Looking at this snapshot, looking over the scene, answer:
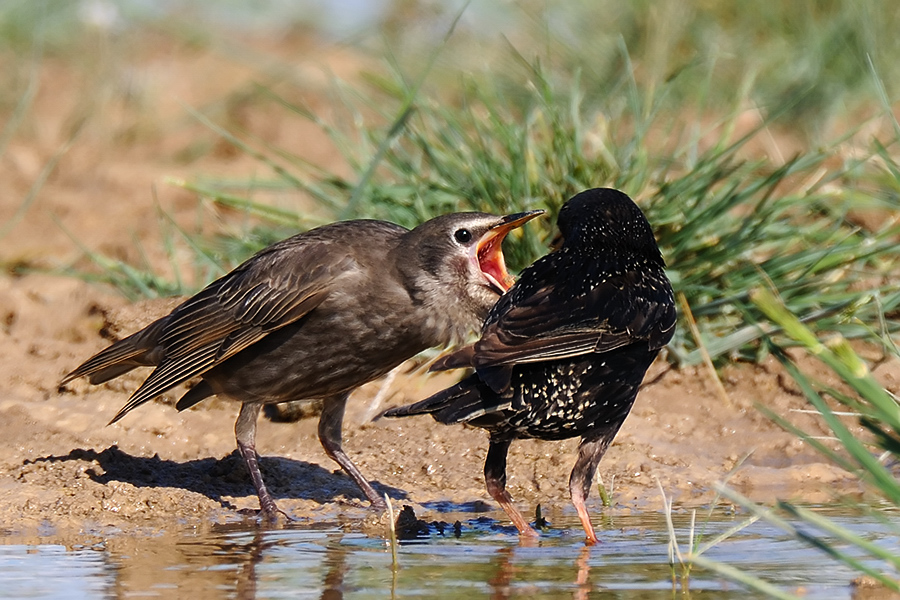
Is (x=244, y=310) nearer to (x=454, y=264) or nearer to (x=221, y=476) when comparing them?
(x=221, y=476)

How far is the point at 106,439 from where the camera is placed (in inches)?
244

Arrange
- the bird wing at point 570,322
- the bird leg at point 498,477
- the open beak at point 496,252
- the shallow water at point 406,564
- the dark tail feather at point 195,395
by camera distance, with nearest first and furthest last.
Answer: the shallow water at point 406,564 < the bird wing at point 570,322 < the bird leg at point 498,477 < the open beak at point 496,252 < the dark tail feather at point 195,395

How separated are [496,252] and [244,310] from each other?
1141 mm

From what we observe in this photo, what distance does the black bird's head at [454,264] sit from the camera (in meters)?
5.64

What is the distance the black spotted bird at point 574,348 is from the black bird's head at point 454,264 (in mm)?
464

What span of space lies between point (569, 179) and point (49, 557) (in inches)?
132

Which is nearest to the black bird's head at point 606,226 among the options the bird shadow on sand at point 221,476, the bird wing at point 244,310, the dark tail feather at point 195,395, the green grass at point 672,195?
the bird wing at point 244,310

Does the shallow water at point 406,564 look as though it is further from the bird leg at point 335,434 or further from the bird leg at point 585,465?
the bird leg at point 335,434

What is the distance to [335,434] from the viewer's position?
5934 millimetres

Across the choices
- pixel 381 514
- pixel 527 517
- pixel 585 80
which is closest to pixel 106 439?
pixel 381 514

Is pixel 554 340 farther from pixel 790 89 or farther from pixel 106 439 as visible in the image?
pixel 790 89

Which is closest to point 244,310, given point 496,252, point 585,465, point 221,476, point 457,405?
point 221,476

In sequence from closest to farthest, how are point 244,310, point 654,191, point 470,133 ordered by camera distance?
point 244,310 < point 654,191 < point 470,133

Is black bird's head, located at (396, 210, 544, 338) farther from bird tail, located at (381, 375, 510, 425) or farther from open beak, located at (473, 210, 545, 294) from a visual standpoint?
bird tail, located at (381, 375, 510, 425)
